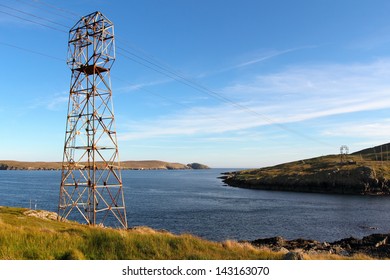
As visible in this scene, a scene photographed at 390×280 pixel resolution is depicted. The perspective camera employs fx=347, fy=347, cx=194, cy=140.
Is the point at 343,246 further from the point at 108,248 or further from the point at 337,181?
the point at 337,181

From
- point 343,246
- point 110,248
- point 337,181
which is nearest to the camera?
Answer: point 110,248

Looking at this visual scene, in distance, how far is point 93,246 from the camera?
1609cm

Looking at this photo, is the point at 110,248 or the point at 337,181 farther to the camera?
the point at 337,181

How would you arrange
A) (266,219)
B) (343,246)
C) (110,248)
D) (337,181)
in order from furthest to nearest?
(337,181) < (266,219) < (343,246) < (110,248)

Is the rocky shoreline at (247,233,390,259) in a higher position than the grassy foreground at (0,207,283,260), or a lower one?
lower

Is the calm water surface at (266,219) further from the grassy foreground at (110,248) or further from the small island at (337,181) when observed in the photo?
the grassy foreground at (110,248)

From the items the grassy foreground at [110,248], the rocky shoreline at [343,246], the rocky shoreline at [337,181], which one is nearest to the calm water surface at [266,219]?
the rocky shoreline at [343,246]

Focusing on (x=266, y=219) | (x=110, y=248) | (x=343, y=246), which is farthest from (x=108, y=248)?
(x=266, y=219)

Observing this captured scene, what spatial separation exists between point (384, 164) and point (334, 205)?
77784mm

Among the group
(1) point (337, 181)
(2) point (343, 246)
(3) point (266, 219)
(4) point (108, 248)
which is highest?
(4) point (108, 248)

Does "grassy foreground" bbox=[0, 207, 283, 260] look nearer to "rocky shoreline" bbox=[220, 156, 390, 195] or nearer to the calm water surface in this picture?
the calm water surface

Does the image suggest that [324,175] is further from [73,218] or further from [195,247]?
[195,247]

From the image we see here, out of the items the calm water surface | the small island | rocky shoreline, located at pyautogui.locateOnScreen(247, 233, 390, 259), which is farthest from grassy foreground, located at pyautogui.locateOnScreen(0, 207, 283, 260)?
the small island
